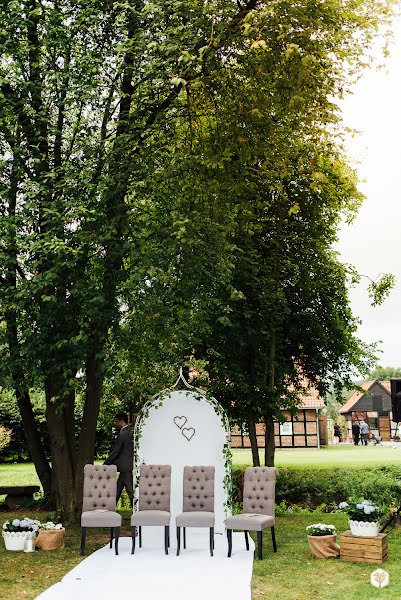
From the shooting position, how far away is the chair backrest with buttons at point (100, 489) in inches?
396

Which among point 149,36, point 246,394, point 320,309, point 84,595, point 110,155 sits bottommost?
point 84,595

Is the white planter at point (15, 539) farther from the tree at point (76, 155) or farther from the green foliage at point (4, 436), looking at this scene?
the green foliage at point (4, 436)

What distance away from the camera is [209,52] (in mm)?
10562

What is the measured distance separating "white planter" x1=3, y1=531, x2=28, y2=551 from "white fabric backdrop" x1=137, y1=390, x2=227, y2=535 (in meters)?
1.93

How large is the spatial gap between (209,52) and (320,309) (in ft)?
24.3

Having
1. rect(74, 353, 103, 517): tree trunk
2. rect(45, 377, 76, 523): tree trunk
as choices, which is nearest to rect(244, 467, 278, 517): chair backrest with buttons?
rect(74, 353, 103, 517): tree trunk

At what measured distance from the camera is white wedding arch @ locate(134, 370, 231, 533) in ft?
34.9

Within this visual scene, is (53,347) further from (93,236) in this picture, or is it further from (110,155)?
(110,155)

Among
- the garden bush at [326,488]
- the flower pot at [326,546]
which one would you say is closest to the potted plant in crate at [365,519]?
the flower pot at [326,546]

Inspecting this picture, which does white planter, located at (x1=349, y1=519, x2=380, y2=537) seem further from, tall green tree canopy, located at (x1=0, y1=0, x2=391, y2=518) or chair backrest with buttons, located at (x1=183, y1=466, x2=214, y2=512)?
tall green tree canopy, located at (x1=0, y1=0, x2=391, y2=518)

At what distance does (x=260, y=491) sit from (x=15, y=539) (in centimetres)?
331

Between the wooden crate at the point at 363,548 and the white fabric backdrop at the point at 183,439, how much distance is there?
2.17 m

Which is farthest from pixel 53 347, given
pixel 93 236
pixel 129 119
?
pixel 129 119

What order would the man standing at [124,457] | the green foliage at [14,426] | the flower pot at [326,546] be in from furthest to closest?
1. the green foliage at [14,426]
2. the man standing at [124,457]
3. the flower pot at [326,546]
